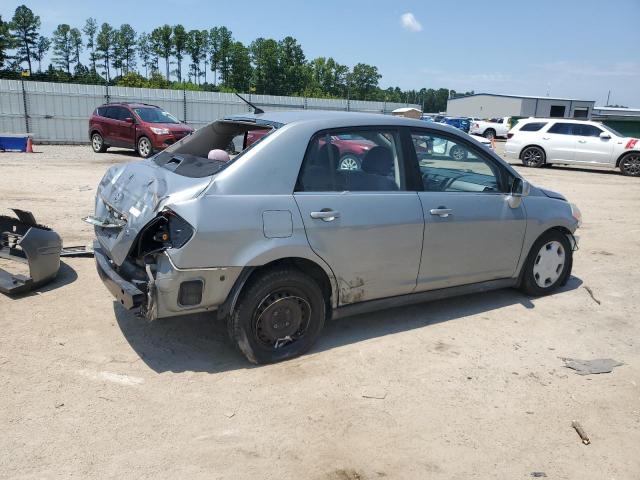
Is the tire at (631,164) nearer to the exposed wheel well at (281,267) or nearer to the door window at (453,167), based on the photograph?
the door window at (453,167)

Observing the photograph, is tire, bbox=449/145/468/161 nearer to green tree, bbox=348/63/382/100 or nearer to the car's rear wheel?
the car's rear wheel

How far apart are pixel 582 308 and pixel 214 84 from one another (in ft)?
340

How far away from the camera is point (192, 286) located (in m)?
3.38

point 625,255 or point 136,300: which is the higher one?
point 136,300

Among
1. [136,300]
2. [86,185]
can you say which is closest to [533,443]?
[136,300]

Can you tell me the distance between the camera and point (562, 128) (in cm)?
1884

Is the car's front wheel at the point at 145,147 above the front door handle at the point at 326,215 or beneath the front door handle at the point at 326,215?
beneath

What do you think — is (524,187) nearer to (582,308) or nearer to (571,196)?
(582,308)

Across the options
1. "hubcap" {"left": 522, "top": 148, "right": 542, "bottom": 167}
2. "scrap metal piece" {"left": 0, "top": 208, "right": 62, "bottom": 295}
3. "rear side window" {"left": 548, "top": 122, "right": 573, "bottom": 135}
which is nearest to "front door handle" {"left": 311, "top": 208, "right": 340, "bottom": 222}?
"scrap metal piece" {"left": 0, "top": 208, "right": 62, "bottom": 295}

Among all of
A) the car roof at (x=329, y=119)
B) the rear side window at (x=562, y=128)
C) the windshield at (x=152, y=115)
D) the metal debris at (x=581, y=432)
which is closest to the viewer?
the metal debris at (x=581, y=432)

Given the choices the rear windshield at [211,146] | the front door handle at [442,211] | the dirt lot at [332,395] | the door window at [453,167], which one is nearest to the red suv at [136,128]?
the dirt lot at [332,395]

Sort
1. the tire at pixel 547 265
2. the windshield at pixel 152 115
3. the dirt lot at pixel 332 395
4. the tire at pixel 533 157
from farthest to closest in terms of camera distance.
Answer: the tire at pixel 533 157 → the windshield at pixel 152 115 → the tire at pixel 547 265 → the dirt lot at pixel 332 395

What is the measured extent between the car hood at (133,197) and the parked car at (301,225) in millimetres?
14

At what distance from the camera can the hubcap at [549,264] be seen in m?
5.25
